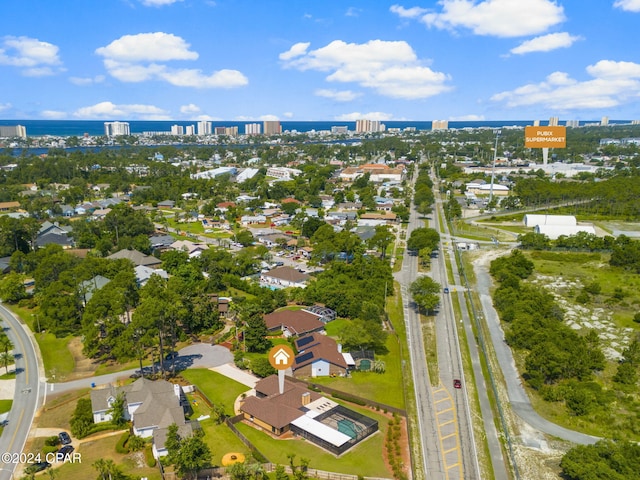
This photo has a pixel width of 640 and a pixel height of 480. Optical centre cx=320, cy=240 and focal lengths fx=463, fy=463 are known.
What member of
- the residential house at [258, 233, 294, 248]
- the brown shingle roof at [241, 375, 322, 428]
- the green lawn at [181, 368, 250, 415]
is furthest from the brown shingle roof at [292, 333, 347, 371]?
the residential house at [258, 233, 294, 248]

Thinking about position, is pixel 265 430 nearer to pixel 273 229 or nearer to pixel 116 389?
pixel 116 389

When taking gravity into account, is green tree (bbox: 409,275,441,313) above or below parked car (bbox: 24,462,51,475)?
above

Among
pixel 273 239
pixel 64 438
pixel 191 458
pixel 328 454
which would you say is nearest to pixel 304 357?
pixel 328 454

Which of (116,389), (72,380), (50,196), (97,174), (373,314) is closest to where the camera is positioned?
(116,389)

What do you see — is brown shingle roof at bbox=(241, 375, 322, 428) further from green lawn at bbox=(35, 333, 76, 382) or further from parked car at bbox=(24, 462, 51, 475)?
green lawn at bbox=(35, 333, 76, 382)

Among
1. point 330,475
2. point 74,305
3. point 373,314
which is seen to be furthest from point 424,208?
point 330,475

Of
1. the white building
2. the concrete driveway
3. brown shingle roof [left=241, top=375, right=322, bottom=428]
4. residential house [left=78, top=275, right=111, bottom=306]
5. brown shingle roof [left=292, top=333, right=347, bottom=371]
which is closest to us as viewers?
brown shingle roof [left=241, top=375, right=322, bottom=428]
